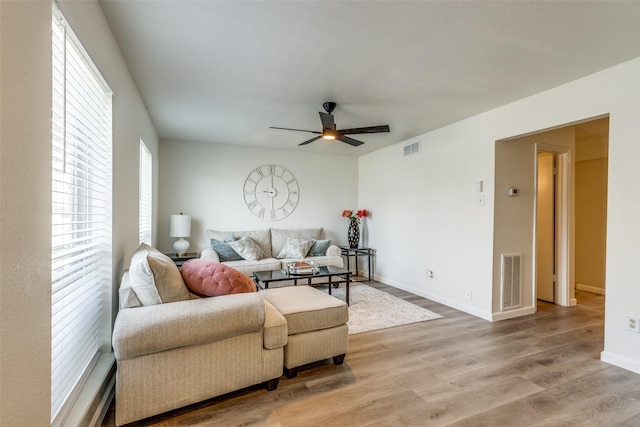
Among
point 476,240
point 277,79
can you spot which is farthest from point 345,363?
point 277,79

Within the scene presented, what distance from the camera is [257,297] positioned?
2.05m

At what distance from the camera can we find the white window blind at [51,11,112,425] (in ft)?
4.51

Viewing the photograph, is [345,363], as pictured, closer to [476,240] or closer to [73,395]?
[73,395]

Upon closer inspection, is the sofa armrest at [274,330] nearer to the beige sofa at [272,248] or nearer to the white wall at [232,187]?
the beige sofa at [272,248]

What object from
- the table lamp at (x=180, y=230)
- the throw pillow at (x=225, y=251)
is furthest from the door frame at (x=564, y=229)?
the table lamp at (x=180, y=230)

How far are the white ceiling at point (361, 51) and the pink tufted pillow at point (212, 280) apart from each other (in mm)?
1581

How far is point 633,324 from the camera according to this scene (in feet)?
7.79

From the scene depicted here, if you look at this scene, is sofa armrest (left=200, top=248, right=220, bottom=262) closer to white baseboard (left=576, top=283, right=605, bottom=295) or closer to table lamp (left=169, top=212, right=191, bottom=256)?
table lamp (left=169, top=212, right=191, bottom=256)

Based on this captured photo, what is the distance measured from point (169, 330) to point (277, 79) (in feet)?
Result: 6.99

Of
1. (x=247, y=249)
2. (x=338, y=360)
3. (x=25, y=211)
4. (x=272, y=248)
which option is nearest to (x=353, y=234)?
(x=272, y=248)

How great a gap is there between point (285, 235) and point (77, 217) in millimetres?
3699

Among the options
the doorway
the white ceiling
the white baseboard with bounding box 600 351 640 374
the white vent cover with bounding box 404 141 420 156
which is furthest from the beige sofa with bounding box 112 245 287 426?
the doorway

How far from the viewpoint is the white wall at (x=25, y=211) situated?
0.90 meters

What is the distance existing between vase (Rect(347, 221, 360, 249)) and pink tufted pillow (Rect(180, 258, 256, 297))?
3.66 meters
